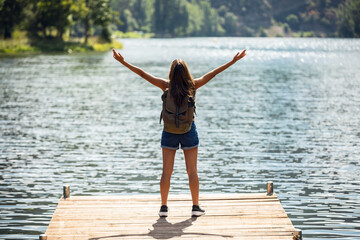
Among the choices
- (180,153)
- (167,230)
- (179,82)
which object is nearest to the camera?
(167,230)

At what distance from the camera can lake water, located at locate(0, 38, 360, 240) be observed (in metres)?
13.7

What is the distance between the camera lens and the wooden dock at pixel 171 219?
28.4 feet

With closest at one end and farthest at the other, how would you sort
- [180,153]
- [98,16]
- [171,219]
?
[171,219], [180,153], [98,16]

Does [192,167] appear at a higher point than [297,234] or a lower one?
higher

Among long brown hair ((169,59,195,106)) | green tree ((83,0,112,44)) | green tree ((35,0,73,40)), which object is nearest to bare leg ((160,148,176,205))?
long brown hair ((169,59,195,106))

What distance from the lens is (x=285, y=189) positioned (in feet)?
49.6

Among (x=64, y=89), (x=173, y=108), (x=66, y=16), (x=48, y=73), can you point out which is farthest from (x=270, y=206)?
(x=66, y=16)

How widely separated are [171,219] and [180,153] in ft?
38.8

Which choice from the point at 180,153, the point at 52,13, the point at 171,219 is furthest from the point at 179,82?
the point at 52,13

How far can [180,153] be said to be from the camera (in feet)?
69.5

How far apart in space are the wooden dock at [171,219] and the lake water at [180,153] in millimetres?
1905

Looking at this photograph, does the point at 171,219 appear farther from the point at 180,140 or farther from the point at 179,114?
the point at 179,114

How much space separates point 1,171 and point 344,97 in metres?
28.1

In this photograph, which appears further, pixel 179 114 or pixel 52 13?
pixel 52 13
